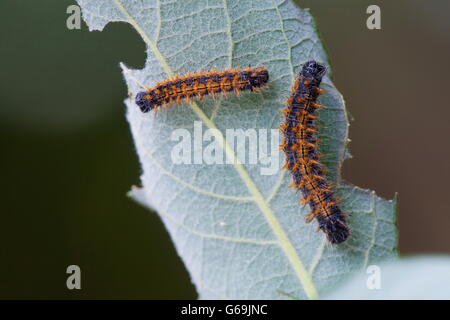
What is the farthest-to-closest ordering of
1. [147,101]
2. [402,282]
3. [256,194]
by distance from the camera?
[147,101], [256,194], [402,282]

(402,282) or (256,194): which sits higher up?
(256,194)

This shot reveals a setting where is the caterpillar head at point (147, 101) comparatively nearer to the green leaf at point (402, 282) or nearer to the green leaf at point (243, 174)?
the green leaf at point (243, 174)

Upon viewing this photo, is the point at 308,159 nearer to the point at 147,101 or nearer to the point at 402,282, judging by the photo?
the point at 402,282

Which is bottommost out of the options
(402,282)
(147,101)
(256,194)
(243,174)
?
(402,282)

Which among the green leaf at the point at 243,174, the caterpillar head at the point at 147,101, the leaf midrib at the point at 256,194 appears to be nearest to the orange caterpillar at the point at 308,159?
the green leaf at the point at 243,174

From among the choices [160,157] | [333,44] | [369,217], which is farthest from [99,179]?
[369,217]

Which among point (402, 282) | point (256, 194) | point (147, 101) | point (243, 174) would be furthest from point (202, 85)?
point (402, 282)

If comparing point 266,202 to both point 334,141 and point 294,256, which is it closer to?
point 294,256

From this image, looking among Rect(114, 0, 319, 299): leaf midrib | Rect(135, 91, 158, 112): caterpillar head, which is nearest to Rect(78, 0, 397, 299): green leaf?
Rect(114, 0, 319, 299): leaf midrib
